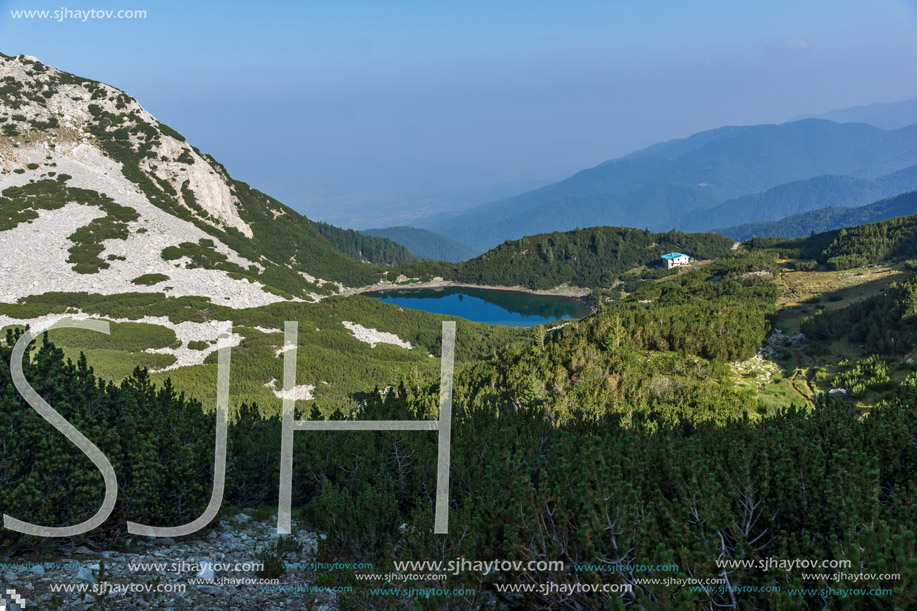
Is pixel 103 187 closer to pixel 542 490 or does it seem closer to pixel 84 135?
pixel 84 135

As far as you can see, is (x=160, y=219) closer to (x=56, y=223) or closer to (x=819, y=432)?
(x=56, y=223)

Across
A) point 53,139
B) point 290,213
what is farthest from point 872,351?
point 290,213

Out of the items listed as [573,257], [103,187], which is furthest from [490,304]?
[103,187]

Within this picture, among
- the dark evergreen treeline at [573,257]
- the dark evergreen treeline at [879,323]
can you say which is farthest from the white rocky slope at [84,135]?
the dark evergreen treeline at [879,323]

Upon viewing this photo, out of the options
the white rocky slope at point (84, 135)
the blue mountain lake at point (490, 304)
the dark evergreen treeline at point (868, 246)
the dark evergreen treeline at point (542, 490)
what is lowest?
the dark evergreen treeline at point (542, 490)

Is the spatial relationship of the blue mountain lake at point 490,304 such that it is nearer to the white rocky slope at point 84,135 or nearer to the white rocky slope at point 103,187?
the white rocky slope at point 103,187
